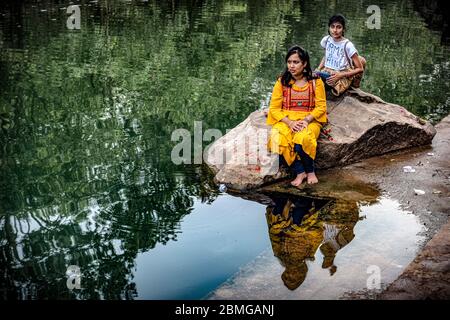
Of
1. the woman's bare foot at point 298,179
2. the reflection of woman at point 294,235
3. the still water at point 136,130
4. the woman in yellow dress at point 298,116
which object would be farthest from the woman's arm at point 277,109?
the still water at point 136,130

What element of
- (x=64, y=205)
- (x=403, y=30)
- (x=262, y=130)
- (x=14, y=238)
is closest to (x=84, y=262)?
(x=14, y=238)

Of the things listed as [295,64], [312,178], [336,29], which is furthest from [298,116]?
[336,29]

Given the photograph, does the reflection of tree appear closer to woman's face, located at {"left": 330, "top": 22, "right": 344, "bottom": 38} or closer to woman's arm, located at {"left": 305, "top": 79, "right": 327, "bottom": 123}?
woman's arm, located at {"left": 305, "top": 79, "right": 327, "bottom": 123}

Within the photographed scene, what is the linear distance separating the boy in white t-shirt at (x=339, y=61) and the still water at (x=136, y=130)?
82.6 inches

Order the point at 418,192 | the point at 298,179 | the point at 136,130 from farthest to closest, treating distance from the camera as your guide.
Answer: the point at 136,130, the point at 298,179, the point at 418,192

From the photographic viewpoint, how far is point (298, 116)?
6.33 m

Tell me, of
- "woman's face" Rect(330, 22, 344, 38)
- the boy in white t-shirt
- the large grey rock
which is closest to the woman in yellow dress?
the large grey rock

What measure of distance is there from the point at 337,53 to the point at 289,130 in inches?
54.4

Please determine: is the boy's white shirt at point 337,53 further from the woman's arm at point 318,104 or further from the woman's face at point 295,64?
the woman's face at point 295,64

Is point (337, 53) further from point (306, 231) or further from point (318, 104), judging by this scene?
point (306, 231)

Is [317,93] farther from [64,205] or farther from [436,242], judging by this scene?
[64,205]

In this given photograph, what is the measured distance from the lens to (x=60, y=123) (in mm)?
8328

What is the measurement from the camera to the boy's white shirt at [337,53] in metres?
6.68
